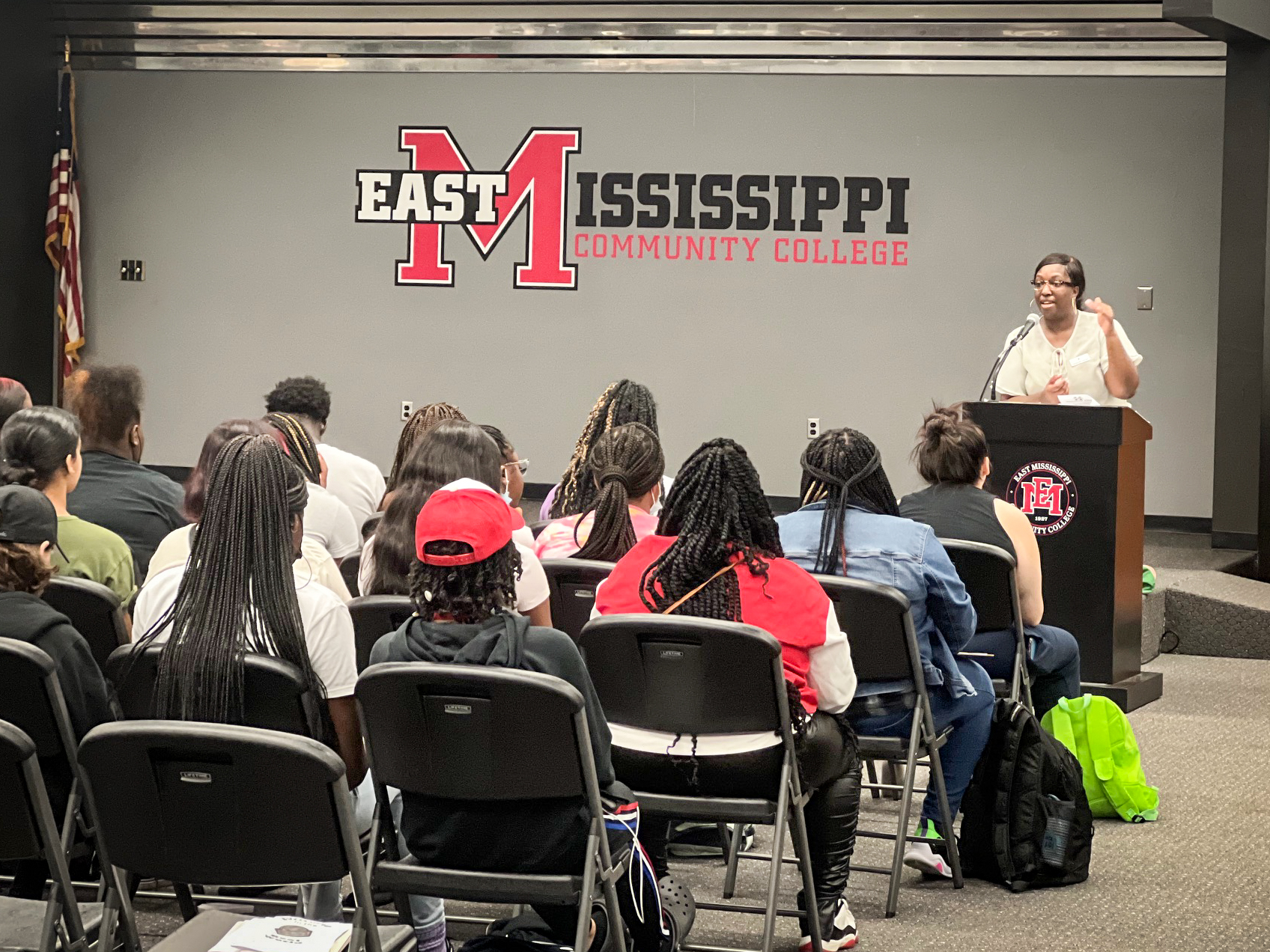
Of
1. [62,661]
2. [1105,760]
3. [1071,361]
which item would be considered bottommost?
[1105,760]

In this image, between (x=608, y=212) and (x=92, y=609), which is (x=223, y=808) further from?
(x=608, y=212)

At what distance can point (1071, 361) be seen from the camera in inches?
250

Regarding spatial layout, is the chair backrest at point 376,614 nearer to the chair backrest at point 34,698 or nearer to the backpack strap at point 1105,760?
the chair backrest at point 34,698

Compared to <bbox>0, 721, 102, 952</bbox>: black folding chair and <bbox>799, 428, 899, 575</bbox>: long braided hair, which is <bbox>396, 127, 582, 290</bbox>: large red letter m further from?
<bbox>0, 721, 102, 952</bbox>: black folding chair

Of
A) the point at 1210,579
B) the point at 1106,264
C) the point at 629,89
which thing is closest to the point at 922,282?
the point at 1106,264

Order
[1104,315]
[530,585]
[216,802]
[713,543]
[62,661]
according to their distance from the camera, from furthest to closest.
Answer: [1104,315], [530,585], [713,543], [62,661], [216,802]

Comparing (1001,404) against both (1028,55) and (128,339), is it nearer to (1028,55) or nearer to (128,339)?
(1028,55)

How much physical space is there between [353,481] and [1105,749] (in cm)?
254

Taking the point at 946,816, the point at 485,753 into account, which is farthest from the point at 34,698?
the point at 946,816

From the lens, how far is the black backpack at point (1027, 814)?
12.7 feet

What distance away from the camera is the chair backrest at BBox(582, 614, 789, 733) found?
9.59ft

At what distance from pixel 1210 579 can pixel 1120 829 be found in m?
3.48

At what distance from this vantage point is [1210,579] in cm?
755

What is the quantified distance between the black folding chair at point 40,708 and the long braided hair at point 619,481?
1.43m
